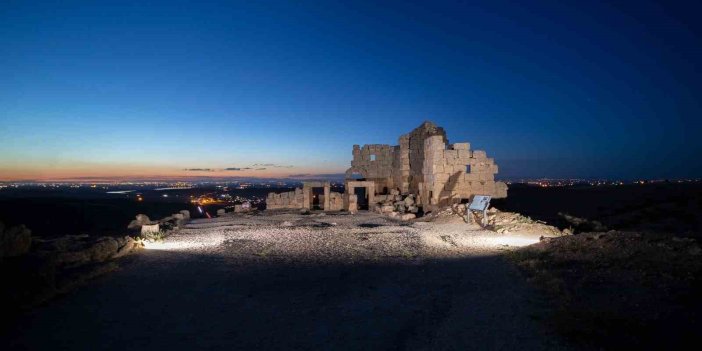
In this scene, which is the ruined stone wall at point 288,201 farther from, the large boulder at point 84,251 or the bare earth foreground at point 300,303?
the large boulder at point 84,251

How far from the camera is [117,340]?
4.95 m

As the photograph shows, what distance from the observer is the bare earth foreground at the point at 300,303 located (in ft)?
16.3

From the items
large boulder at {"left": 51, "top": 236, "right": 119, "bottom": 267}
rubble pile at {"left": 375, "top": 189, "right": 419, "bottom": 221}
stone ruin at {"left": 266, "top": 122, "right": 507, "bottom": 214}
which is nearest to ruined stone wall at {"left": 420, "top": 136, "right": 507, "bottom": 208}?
stone ruin at {"left": 266, "top": 122, "right": 507, "bottom": 214}

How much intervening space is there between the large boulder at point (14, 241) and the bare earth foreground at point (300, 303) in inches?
82.4

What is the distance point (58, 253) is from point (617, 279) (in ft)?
33.7

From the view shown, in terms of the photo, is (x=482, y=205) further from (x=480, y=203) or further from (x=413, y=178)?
(x=413, y=178)

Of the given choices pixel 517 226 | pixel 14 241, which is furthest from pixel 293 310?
pixel 517 226

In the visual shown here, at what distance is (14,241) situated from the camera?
8.43 metres

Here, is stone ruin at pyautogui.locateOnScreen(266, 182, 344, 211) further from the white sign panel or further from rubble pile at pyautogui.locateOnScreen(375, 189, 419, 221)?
the white sign panel

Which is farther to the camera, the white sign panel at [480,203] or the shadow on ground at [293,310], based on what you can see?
the white sign panel at [480,203]

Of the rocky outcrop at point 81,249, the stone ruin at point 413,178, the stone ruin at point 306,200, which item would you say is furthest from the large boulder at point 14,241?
the stone ruin at point 306,200

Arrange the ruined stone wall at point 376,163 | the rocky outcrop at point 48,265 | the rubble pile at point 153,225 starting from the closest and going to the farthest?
the rocky outcrop at point 48,265
the rubble pile at point 153,225
the ruined stone wall at point 376,163

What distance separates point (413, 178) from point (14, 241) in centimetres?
2032

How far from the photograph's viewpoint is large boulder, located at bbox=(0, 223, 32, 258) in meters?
8.20
